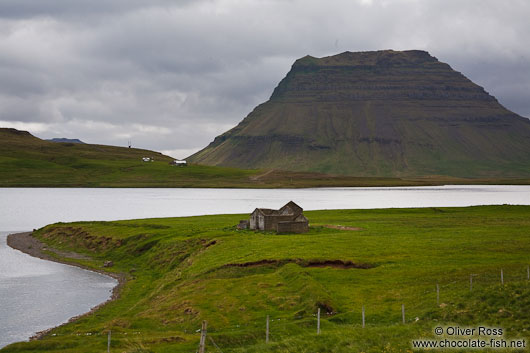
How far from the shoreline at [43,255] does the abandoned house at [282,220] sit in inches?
1096

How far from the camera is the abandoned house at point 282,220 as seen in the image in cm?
9325

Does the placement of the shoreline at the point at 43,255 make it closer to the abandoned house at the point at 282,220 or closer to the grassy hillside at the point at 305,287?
the grassy hillside at the point at 305,287

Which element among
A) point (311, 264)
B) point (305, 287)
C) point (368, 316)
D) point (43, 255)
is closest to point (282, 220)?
point (311, 264)

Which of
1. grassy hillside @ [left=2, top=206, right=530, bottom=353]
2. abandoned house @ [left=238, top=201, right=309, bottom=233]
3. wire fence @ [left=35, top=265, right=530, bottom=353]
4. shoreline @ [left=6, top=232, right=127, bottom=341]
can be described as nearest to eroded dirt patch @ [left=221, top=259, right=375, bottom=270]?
grassy hillside @ [left=2, top=206, right=530, bottom=353]

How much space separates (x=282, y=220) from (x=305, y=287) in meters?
45.9

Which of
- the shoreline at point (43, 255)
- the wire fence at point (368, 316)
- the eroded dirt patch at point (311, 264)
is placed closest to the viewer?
the wire fence at point (368, 316)

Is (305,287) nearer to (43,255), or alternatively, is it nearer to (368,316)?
(368,316)

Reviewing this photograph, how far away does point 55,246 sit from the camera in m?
108

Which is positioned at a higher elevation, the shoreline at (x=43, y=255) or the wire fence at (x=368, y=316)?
the wire fence at (x=368, y=316)

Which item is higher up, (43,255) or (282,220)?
(282,220)

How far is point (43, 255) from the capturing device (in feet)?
322

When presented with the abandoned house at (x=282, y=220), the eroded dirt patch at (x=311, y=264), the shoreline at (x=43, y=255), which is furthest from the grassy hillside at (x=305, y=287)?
the abandoned house at (x=282, y=220)

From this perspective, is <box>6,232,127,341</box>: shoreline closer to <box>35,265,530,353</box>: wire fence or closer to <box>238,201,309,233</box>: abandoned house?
<box>35,265,530,353</box>: wire fence

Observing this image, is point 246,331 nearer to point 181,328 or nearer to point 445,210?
Result: point 181,328
